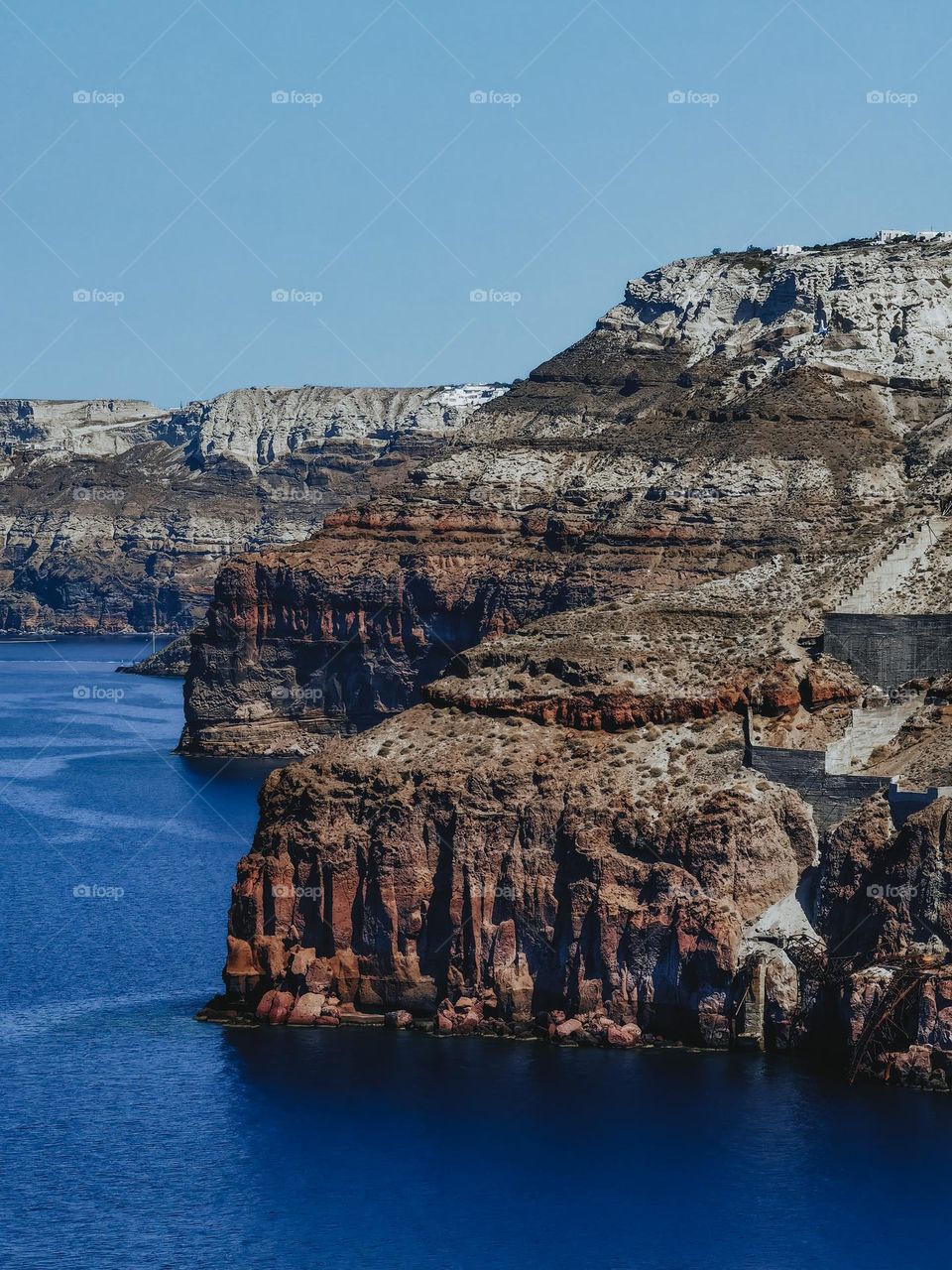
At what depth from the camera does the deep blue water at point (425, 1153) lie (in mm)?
73438

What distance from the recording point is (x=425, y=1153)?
80.3m

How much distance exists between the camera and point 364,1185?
77938 millimetres

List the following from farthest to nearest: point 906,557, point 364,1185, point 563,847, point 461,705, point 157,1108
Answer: point 906,557
point 461,705
point 563,847
point 157,1108
point 364,1185

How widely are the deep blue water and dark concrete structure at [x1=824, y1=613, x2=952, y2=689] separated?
2015 centimetres

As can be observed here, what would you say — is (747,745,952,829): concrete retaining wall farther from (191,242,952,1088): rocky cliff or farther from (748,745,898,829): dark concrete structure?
(191,242,952,1088): rocky cliff

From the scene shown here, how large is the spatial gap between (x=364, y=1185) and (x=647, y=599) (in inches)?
1457

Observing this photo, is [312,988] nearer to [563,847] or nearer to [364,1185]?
[563,847]

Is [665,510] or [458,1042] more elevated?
[665,510]

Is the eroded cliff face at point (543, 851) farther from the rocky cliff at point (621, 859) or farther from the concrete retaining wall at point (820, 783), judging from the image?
the concrete retaining wall at point (820, 783)

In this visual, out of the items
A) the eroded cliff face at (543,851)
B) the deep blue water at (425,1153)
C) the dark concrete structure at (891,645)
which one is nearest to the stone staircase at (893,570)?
the dark concrete structure at (891,645)

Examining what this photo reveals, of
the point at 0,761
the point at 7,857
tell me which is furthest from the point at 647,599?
the point at 0,761

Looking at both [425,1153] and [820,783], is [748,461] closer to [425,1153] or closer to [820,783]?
[820,783]

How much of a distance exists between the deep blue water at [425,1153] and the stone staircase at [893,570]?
23842mm

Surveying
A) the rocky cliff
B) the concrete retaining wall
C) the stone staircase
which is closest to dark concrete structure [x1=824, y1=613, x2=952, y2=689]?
the rocky cliff
